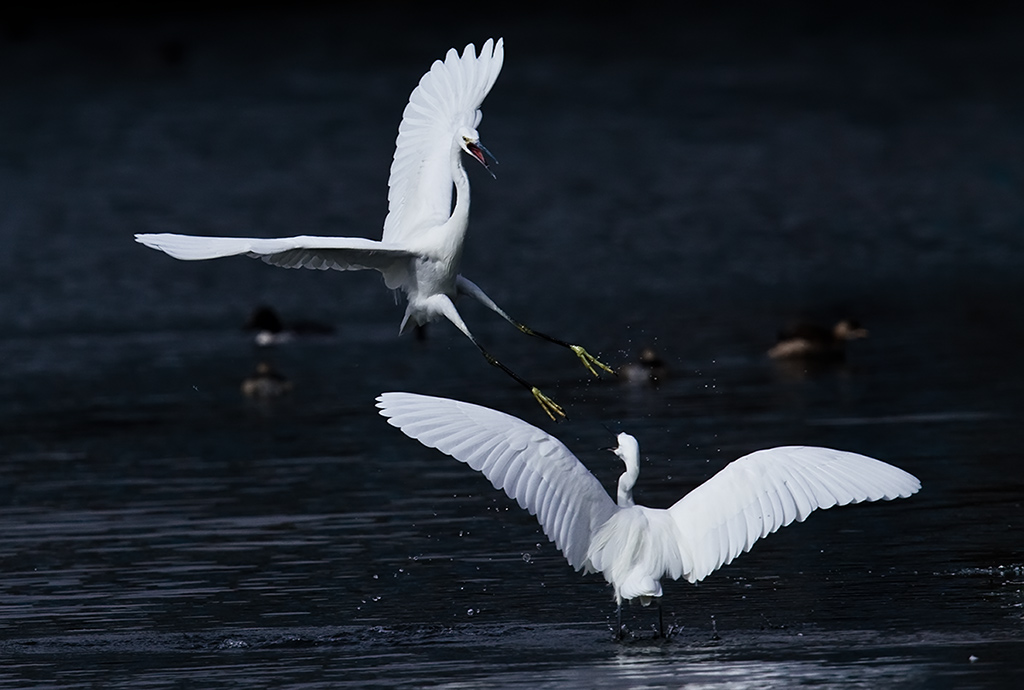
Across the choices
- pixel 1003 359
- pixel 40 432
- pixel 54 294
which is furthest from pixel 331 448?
pixel 54 294

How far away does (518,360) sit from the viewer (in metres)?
18.7

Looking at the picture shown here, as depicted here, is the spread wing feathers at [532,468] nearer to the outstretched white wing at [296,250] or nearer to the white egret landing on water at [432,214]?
the outstretched white wing at [296,250]

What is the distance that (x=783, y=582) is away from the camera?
9781 millimetres

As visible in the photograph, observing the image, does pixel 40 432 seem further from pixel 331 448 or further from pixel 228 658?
pixel 228 658

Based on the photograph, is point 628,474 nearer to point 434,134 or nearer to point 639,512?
point 639,512

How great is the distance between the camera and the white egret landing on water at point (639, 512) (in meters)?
9.01

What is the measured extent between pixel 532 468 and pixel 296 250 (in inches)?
67.4

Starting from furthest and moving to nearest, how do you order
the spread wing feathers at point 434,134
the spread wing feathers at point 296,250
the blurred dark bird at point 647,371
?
the blurred dark bird at point 647,371 < the spread wing feathers at point 434,134 < the spread wing feathers at point 296,250

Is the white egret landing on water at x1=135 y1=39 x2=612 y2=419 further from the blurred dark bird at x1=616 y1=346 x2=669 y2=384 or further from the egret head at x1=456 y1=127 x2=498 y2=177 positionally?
the blurred dark bird at x1=616 y1=346 x2=669 y2=384

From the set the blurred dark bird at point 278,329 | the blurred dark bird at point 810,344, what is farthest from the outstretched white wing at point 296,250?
the blurred dark bird at point 278,329

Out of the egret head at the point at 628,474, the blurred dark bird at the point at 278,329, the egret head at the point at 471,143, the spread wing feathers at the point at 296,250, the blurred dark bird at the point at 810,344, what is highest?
the blurred dark bird at the point at 278,329

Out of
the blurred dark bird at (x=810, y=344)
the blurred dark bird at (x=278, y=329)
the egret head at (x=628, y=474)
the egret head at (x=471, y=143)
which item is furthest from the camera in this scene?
the blurred dark bird at (x=278, y=329)

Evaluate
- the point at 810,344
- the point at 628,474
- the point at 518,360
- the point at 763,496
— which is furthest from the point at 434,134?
the point at 810,344

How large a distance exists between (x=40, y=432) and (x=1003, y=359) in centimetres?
788
